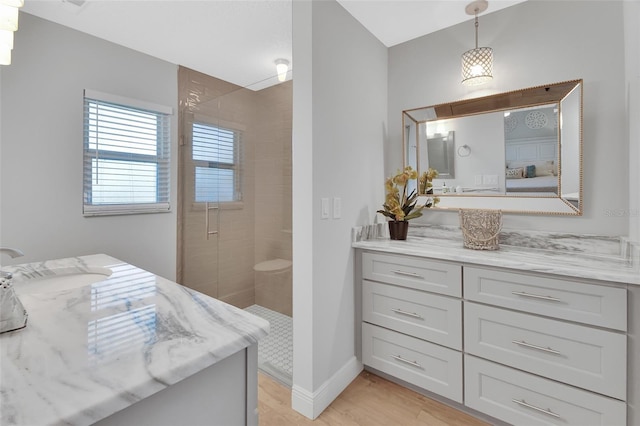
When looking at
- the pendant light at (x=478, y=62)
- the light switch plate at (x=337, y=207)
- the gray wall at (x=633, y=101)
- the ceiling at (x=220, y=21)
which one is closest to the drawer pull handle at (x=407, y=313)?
the light switch plate at (x=337, y=207)

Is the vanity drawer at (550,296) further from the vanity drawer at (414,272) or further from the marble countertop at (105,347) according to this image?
the marble countertop at (105,347)

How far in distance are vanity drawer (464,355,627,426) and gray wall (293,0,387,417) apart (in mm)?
738

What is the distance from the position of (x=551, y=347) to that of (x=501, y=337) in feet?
0.64

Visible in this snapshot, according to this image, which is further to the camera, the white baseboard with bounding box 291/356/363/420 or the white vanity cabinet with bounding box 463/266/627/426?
the white baseboard with bounding box 291/356/363/420

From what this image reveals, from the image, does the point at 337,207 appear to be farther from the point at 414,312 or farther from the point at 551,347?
the point at 551,347

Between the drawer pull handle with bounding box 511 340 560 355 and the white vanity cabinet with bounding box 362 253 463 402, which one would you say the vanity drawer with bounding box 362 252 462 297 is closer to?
the white vanity cabinet with bounding box 362 253 463 402

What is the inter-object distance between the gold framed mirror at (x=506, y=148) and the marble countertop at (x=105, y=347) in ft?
5.87

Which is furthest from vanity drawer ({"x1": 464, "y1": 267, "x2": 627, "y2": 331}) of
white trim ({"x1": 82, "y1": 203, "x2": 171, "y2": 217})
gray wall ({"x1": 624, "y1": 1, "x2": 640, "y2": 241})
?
white trim ({"x1": 82, "y1": 203, "x2": 171, "y2": 217})

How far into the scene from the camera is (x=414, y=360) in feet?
5.69

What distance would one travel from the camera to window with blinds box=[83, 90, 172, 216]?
223cm

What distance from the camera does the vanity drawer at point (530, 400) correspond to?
1253mm

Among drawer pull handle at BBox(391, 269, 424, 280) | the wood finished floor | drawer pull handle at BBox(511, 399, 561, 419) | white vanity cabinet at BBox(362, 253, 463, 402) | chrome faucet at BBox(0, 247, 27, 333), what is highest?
chrome faucet at BBox(0, 247, 27, 333)

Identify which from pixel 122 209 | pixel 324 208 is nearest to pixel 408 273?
pixel 324 208

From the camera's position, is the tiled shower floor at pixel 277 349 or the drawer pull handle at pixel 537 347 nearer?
the drawer pull handle at pixel 537 347
